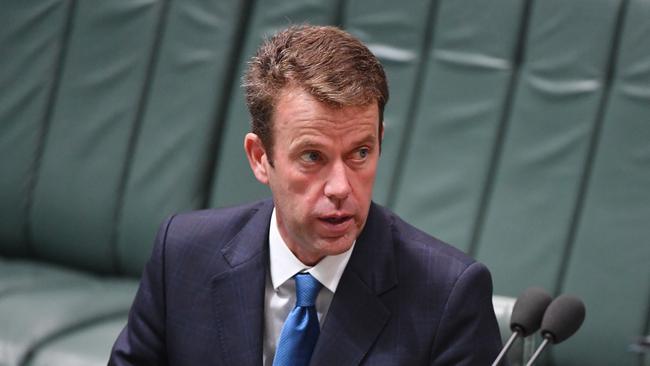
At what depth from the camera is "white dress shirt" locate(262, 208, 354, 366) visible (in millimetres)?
1845

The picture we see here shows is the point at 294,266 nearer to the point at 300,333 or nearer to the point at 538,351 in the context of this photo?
the point at 300,333

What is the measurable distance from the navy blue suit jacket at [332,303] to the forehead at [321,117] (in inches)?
9.4

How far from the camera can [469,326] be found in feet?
5.71

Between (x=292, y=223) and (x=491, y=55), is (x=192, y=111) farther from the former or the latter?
(x=292, y=223)

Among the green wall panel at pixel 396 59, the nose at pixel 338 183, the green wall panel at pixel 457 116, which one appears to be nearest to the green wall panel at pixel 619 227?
the green wall panel at pixel 457 116

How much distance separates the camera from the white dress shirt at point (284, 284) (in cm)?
184

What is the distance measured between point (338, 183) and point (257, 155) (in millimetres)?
228

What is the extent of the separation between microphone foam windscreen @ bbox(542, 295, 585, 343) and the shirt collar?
360 mm

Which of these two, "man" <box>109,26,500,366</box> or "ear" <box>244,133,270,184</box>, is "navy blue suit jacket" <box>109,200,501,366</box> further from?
"ear" <box>244,133,270,184</box>

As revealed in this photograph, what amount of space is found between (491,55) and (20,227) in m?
1.52

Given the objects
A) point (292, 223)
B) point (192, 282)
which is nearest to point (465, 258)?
point (292, 223)

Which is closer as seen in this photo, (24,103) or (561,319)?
(561,319)

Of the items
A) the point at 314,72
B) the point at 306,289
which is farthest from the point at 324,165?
the point at 306,289

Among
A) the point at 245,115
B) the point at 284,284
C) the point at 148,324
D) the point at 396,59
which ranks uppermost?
the point at 396,59
